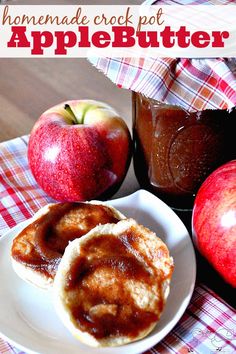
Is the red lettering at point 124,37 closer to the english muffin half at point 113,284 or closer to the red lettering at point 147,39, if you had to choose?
the red lettering at point 147,39

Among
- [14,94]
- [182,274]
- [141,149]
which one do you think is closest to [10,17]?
[14,94]

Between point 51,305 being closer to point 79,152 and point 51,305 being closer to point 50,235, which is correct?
point 50,235

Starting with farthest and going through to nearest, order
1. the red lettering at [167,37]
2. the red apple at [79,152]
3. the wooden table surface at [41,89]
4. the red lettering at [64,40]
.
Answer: the red lettering at [64,40], the wooden table surface at [41,89], the red apple at [79,152], the red lettering at [167,37]

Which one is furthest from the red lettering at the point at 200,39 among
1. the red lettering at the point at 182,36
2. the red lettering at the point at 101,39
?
the red lettering at the point at 101,39

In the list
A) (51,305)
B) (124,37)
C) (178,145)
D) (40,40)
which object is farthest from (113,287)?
(40,40)

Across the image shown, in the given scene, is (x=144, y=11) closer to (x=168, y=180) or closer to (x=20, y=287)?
(x=168, y=180)

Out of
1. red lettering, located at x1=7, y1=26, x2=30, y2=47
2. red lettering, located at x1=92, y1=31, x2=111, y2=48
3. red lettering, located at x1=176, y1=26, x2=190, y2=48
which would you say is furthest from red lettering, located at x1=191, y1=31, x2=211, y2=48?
red lettering, located at x1=7, y1=26, x2=30, y2=47
